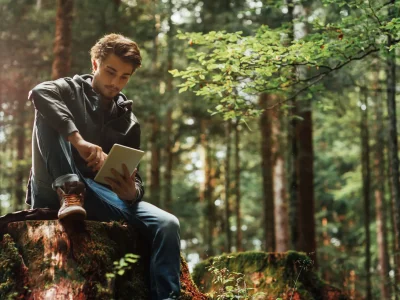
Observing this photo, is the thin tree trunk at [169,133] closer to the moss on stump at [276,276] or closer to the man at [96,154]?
the moss on stump at [276,276]

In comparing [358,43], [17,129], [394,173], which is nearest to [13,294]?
[358,43]

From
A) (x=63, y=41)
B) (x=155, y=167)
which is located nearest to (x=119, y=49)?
(x=63, y=41)

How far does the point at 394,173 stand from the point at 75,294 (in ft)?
21.8

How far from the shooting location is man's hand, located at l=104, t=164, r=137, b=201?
3.65 m

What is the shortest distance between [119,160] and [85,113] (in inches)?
Result: 27.4

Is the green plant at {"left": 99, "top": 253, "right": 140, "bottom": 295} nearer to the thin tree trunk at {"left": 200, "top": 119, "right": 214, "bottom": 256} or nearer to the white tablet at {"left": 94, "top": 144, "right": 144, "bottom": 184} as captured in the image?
the white tablet at {"left": 94, "top": 144, "right": 144, "bottom": 184}

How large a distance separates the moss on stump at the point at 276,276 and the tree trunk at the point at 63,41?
4.01 meters

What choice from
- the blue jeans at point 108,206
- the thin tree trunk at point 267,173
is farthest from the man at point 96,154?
the thin tree trunk at point 267,173

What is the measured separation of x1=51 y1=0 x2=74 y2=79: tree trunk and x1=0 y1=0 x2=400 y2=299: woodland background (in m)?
0.02

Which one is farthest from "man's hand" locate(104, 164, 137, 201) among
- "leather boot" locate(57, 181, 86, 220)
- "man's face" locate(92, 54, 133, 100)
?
"man's face" locate(92, 54, 133, 100)

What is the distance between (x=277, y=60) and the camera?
515 cm

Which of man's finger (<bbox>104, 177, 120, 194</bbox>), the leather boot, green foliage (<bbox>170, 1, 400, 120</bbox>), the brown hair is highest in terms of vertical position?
green foliage (<bbox>170, 1, 400, 120</bbox>)

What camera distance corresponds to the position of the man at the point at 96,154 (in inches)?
138

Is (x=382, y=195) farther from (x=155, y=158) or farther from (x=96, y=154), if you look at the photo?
(x=96, y=154)
